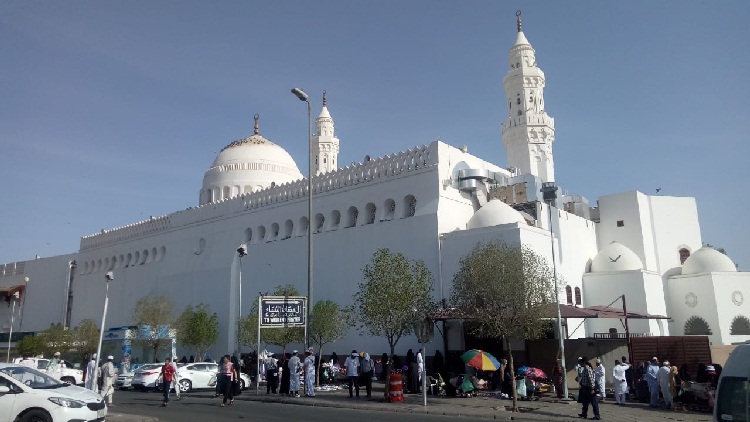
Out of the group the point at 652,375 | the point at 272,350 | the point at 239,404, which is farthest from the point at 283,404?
the point at 272,350

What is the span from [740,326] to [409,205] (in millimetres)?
16148

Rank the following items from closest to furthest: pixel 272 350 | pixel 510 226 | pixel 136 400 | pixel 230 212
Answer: pixel 136 400, pixel 510 226, pixel 272 350, pixel 230 212

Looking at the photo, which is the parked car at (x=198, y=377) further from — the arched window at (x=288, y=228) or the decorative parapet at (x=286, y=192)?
the decorative parapet at (x=286, y=192)

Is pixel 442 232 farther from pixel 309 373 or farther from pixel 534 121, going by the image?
pixel 534 121

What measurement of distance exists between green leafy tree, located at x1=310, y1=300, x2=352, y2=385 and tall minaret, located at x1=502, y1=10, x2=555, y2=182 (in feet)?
48.6

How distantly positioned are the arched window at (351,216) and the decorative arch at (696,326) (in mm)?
16925

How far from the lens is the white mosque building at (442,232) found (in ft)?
85.8

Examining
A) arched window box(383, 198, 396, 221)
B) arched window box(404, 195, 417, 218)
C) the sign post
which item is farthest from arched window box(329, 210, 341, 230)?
the sign post

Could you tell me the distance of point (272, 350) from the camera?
3152cm

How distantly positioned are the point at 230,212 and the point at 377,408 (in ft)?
76.6

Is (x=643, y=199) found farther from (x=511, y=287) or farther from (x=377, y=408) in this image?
(x=377, y=408)

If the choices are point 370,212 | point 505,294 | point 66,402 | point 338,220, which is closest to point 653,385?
point 505,294

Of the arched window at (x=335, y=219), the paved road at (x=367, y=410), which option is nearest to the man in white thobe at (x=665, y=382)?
the paved road at (x=367, y=410)

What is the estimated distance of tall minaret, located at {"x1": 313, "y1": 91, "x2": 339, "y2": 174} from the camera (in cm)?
4306
